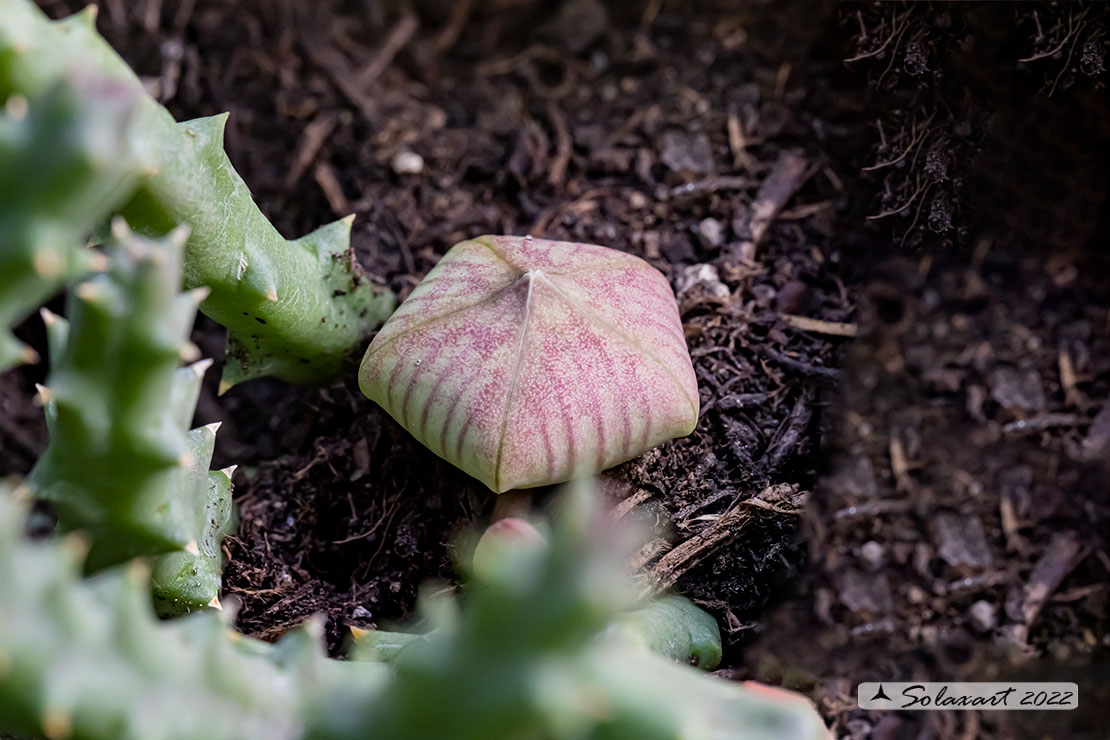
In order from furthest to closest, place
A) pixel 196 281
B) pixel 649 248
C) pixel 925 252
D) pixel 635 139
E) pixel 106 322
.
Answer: pixel 635 139, pixel 649 248, pixel 925 252, pixel 196 281, pixel 106 322

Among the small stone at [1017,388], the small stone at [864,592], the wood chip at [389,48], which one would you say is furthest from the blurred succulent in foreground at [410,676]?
the wood chip at [389,48]

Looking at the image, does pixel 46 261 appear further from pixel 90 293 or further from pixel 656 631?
pixel 656 631

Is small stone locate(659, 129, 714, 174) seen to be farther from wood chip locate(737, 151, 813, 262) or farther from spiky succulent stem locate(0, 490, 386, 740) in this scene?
spiky succulent stem locate(0, 490, 386, 740)

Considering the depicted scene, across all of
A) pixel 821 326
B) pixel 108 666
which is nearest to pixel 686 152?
pixel 821 326

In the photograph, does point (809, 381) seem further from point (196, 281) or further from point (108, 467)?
point (108, 467)

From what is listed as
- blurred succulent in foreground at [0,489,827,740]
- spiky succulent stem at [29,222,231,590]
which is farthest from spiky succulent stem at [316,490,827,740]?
spiky succulent stem at [29,222,231,590]

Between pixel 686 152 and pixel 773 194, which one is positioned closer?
pixel 773 194

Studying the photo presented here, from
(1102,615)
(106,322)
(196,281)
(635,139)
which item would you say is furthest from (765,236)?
(106,322)
